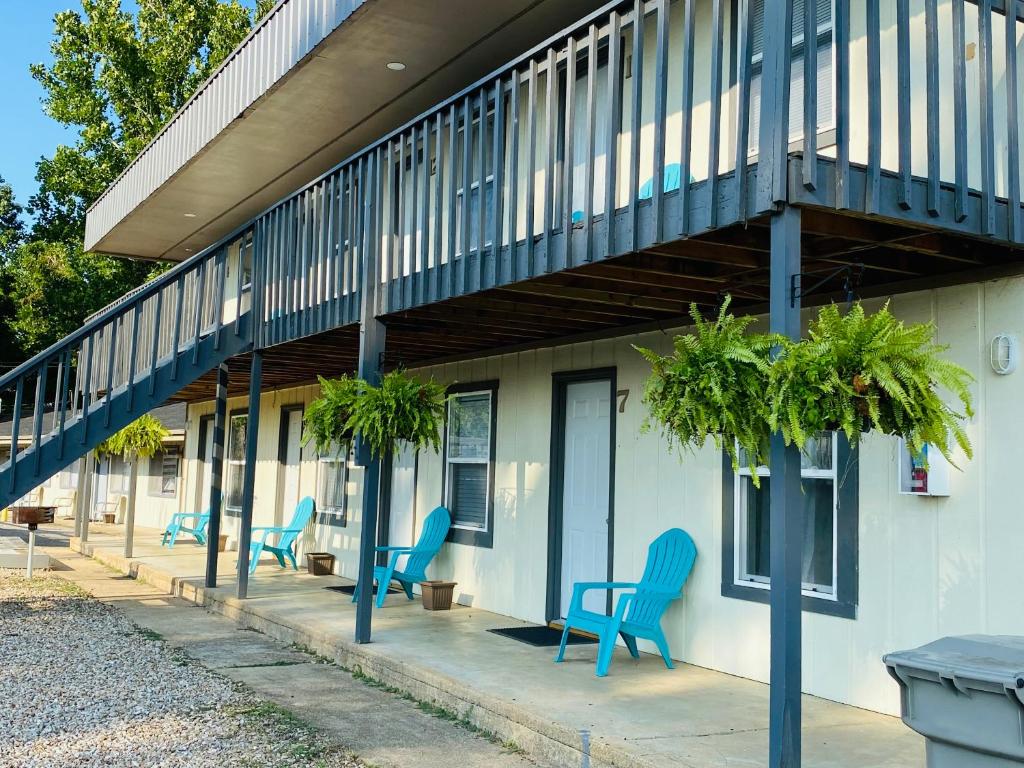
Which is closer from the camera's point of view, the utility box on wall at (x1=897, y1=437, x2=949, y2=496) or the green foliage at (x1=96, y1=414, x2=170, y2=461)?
the utility box on wall at (x1=897, y1=437, x2=949, y2=496)

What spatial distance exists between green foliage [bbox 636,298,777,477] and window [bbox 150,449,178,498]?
19422mm

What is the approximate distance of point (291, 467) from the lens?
1478 centimetres

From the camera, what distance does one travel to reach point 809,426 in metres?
4.18

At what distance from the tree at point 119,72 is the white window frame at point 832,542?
26.4 meters

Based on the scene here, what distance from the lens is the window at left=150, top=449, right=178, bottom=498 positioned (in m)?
22.3

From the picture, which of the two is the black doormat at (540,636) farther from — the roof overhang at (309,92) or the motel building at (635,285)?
the roof overhang at (309,92)

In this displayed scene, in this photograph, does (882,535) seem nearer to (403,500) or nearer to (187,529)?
(403,500)

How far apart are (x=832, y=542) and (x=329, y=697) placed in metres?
3.47

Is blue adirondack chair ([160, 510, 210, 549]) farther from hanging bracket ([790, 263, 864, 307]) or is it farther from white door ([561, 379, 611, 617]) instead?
hanging bracket ([790, 263, 864, 307])

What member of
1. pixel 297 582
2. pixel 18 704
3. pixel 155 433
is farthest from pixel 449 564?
pixel 155 433

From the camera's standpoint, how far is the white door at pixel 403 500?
11172mm

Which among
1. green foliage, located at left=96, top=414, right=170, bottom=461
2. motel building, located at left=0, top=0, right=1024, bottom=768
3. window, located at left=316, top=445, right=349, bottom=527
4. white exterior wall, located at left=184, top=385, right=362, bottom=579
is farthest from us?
green foliage, located at left=96, top=414, right=170, bottom=461

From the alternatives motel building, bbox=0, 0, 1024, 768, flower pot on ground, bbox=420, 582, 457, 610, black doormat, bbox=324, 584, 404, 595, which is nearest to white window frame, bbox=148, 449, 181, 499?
motel building, bbox=0, 0, 1024, 768

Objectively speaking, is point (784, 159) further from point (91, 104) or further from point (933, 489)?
point (91, 104)
